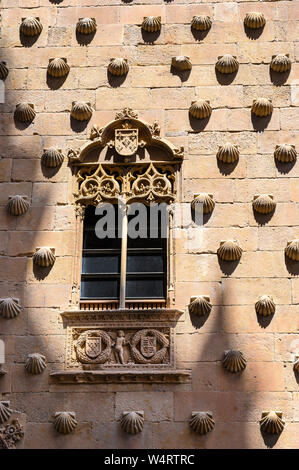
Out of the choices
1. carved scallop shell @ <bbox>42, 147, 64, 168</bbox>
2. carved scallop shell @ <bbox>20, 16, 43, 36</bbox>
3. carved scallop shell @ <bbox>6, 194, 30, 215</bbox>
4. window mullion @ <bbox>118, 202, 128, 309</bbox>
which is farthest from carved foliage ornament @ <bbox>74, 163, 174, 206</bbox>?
carved scallop shell @ <bbox>20, 16, 43, 36</bbox>

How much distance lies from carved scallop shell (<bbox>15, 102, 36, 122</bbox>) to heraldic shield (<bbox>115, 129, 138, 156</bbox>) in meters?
1.23

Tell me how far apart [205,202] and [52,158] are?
215 cm

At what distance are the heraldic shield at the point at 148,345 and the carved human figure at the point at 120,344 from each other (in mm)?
202

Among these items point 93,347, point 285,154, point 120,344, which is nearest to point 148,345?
point 120,344

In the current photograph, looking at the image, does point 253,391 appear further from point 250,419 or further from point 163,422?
point 163,422

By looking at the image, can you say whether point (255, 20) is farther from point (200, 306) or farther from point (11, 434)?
point (11, 434)

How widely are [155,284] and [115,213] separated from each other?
116cm

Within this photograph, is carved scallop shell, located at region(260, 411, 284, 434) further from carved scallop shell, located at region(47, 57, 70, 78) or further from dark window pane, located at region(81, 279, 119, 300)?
carved scallop shell, located at region(47, 57, 70, 78)

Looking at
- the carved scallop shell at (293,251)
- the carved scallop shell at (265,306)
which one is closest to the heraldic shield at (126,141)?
the carved scallop shell at (293,251)

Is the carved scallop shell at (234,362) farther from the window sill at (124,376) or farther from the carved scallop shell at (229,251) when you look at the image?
the carved scallop shell at (229,251)

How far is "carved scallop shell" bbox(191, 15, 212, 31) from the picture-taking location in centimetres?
1541

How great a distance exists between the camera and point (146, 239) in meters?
14.1
